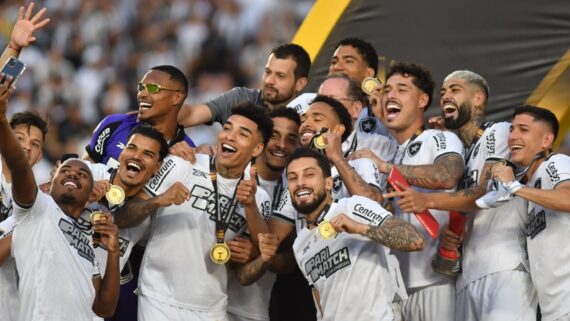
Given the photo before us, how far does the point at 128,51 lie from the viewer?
1566 centimetres

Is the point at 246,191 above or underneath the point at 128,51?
underneath

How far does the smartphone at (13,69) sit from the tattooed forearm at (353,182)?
2.44 m

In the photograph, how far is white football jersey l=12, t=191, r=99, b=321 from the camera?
24.1 feet

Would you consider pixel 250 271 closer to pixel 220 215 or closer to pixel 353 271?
pixel 220 215

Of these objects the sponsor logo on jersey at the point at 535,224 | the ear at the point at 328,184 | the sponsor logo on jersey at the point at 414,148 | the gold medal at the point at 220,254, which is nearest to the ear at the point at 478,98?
the sponsor logo on jersey at the point at 414,148

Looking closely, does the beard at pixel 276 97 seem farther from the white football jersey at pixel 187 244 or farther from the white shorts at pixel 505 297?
the white shorts at pixel 505 297

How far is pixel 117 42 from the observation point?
15781 millimetres

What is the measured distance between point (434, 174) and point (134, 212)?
1.95 metres

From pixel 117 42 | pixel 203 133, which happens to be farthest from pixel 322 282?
pixel 117 42

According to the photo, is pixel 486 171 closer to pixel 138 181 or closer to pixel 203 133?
pixel 138 181

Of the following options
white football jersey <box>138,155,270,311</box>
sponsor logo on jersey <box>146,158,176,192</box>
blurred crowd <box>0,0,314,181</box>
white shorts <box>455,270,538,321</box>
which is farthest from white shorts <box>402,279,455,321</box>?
blurred crowd <box>0,0,314,181</box>

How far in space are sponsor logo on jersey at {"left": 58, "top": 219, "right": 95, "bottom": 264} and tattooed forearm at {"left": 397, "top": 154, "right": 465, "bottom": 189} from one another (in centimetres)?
206

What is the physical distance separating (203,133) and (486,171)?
6268mm

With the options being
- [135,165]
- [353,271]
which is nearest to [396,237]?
[353,271]
